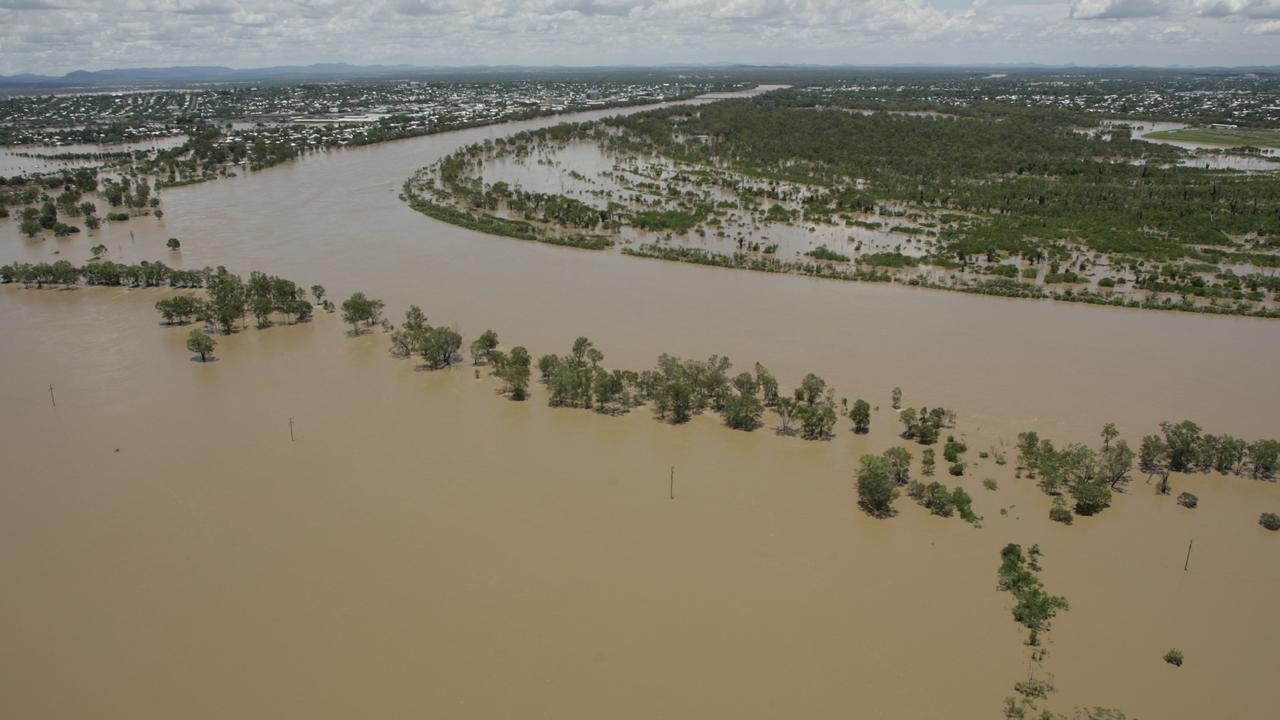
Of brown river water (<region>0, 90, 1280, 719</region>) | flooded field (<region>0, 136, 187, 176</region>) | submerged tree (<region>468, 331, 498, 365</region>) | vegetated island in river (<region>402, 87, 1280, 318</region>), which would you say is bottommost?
brown river water (<region>0, 90, 1280, 719</region>)

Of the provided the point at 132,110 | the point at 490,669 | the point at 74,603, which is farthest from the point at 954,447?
the point at 132,110

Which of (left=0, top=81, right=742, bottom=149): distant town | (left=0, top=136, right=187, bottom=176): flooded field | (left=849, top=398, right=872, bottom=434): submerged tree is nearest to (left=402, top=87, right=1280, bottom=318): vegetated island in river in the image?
(left=849, top=398, right=872, bottom=434): submerged tree

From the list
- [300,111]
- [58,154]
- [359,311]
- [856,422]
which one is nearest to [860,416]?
[856,422]

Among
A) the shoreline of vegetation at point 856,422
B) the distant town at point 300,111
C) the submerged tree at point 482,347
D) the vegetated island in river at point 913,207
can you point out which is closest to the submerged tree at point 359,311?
the shoreline of vegetation at point 856,422

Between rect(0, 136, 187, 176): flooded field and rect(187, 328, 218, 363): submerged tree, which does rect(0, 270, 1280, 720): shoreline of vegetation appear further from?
rect(0, 136, 187, 176): flooded field

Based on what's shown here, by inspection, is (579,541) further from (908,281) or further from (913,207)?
(913,207)

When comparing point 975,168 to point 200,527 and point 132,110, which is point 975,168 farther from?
point 132,110
